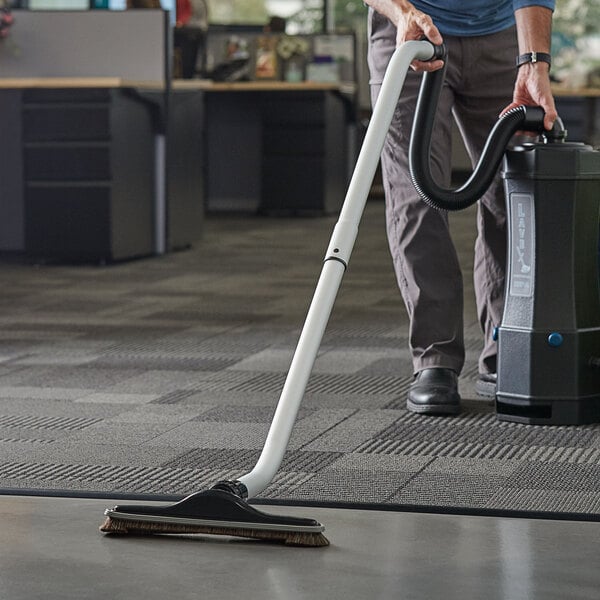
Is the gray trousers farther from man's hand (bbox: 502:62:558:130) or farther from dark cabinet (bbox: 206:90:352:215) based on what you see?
dark cabinet (bbox: 206:90:352:215)

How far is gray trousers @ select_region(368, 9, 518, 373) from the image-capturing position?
2402 millimetres

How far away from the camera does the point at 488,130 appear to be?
2.48 metres

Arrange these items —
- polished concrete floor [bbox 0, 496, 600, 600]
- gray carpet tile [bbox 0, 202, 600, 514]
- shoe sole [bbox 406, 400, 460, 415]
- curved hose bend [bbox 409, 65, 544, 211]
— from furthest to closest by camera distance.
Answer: shoe sole [bbox 406, 400, 460, 415], curved hose bend [bbox 409, 65, 544, 211], gray carpet tile [bbox 0, 202, 600, 514], polished concrete floor [bbox 0, 496, 600, 600]

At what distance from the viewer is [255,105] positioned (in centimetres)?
778

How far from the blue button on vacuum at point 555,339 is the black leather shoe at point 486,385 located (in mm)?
280

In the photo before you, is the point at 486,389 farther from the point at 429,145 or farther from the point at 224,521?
the point at 224,521

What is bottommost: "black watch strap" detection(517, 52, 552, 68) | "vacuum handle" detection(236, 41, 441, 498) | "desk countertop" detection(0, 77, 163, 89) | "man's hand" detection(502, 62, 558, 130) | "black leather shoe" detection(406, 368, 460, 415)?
"black leather shoe" detection(406, 368, 460, 415)

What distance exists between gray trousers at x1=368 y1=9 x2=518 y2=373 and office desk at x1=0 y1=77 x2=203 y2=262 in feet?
9.17

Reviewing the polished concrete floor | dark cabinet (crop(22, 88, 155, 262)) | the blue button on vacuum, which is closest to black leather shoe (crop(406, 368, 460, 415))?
the blue button on vacuum

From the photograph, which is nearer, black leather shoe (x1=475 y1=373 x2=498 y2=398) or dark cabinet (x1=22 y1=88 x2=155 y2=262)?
black leather shoe (x1=475 y1=373 x2=498 y2=398)

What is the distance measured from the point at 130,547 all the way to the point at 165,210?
407cm

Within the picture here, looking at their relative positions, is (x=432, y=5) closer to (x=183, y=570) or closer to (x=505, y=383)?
(x=505, y=383)

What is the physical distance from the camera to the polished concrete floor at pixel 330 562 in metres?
1.35

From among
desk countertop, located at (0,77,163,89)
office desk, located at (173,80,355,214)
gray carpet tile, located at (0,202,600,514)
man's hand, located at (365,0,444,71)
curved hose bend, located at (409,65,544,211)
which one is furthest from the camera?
office desk, located at (173,80,355,214)
